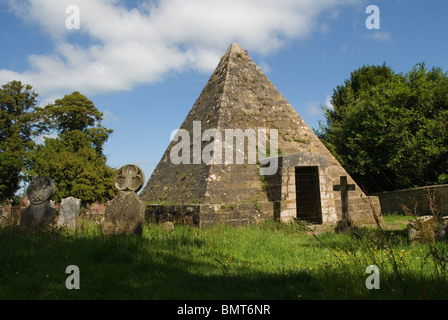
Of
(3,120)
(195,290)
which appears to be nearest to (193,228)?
(195,290)

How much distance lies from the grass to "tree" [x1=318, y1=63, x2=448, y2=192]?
35.8 ft

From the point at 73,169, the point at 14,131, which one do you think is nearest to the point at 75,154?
the point at 73,169

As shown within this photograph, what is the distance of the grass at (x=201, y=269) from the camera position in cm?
352

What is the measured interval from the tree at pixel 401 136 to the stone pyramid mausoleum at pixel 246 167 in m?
6.25

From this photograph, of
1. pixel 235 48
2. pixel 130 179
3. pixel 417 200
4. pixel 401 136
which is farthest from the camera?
pixel 401 136

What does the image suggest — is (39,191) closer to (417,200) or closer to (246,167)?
(246,167)

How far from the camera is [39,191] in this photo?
313 inches

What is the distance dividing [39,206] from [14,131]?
82.2 feet

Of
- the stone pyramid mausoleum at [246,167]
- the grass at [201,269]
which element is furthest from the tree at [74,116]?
the grass at [201,269]

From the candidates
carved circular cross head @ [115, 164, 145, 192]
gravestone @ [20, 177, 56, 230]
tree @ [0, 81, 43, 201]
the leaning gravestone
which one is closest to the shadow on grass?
the leaning gravestone

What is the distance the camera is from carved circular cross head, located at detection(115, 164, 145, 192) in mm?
7008

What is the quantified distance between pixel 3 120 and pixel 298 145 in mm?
27225

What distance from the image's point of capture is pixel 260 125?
10.9 meters
